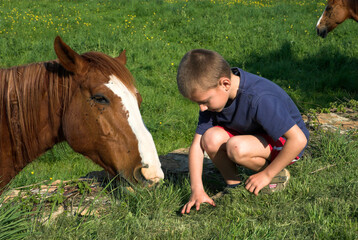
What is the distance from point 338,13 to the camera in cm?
755

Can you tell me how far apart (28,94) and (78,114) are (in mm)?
369

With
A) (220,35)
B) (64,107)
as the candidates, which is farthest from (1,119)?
(220,35)

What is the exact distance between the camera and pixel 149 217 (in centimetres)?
253

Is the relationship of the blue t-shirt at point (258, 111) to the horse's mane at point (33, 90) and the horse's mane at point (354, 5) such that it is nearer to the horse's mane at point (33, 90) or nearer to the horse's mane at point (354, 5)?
the horse's mane at point (33, 90)

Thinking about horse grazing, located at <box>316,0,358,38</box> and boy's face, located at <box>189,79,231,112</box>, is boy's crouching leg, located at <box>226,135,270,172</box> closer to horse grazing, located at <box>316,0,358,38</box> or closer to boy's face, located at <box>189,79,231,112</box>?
boy's face, located at <box>189,79,231,112</box>

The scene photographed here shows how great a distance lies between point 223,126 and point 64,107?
47.2 inches

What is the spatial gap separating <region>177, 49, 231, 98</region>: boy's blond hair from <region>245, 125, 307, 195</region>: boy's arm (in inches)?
23.2

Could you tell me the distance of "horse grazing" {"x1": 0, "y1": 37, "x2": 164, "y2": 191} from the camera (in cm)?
235

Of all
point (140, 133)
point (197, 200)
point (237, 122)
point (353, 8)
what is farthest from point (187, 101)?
point (140, 133)

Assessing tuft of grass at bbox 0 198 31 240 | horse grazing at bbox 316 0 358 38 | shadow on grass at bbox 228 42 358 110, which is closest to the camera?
tuft of grass at bbox 0 198 31 240

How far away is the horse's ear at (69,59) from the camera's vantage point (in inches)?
90.8

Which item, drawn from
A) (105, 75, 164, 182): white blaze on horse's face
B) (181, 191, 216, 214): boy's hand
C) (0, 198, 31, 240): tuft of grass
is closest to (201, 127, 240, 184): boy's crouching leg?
(181, 191, 216, 214): boy's hand

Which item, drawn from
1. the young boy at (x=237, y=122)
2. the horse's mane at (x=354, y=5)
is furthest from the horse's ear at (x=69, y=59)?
the horse's mane at (x=354, y=5)

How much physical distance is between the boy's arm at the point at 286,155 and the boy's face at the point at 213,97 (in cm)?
47
